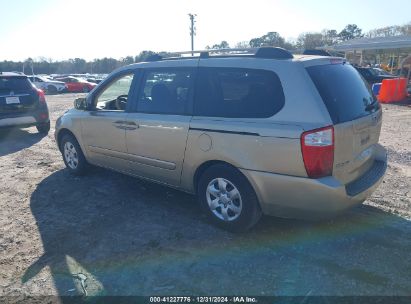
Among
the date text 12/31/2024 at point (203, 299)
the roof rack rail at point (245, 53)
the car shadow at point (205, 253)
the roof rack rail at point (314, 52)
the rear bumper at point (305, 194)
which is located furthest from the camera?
the roof rack rail at point (314, 52)

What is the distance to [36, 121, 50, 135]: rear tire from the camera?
29.8ft

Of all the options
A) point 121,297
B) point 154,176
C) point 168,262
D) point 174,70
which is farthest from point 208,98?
point 121,297

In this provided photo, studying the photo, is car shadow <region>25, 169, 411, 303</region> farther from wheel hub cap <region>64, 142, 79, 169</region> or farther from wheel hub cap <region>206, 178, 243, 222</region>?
wheel hub cap <region>64, 142, 79, 169</region>

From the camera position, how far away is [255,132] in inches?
127

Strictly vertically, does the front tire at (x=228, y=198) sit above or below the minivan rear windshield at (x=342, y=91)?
below

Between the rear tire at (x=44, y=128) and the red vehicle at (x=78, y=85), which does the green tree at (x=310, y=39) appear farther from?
the rear tire at (x=44, y=128)

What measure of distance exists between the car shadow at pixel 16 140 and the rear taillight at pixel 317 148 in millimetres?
6689

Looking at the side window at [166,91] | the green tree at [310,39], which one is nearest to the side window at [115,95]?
the side window at [166,91]

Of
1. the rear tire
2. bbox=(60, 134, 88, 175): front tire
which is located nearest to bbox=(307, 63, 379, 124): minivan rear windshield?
bbox=(60, 134, 88, 175): front tire

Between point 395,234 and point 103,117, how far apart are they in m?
3.84

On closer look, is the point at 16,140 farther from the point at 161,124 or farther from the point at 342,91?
the point at 342,91

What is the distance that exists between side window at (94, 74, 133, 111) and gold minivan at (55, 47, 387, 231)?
0.58 ft

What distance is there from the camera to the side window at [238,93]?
3.24 meters

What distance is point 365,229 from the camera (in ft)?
12.2
